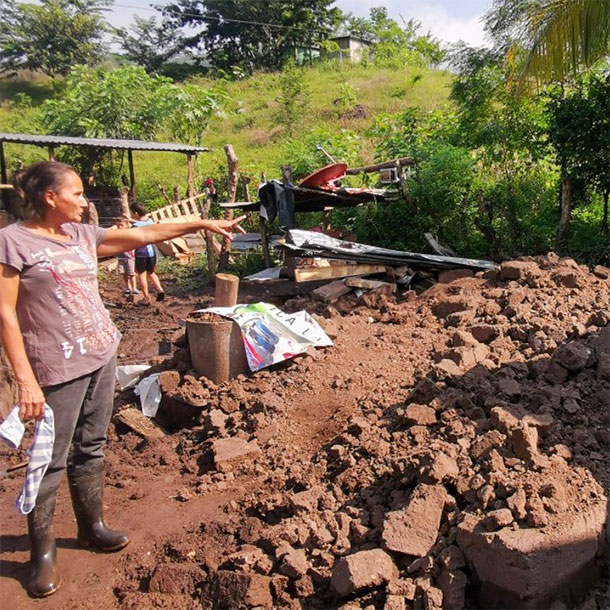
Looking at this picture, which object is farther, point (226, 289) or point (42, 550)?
point (226, 289)

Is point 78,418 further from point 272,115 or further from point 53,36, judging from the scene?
point 53,36

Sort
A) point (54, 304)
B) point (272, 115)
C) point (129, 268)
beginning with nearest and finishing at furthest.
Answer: point (54, 304), point (129, 268), point (272, 115)

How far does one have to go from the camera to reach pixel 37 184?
8.44 feet

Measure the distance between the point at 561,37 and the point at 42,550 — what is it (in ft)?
25.8

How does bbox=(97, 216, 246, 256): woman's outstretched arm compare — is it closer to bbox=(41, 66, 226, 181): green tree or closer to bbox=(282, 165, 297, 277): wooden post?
bbox=(282, 165, 297, 277): wooden post

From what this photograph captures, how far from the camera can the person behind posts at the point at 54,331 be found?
8.03ft

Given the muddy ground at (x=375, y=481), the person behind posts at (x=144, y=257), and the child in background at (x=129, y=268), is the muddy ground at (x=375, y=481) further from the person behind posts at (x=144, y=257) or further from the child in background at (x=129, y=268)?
the child in background at (x=129, y=268)

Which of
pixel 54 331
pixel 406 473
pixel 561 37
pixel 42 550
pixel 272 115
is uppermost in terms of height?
pixel 272 115

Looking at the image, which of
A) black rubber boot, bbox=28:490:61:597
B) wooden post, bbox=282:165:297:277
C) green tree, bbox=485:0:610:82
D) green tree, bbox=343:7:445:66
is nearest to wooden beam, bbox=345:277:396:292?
wooden post, bbox=282:165:297:277

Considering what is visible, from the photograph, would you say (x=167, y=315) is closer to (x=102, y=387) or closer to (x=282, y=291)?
(x=282, y=291)

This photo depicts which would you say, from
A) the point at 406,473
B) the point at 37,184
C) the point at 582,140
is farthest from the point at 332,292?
the point at 37,184

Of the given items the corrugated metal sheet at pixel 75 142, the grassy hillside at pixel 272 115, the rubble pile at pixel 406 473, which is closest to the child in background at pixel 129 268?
the rubble pile at pixel 406 473

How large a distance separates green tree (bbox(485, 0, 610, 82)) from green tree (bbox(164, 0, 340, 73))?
91.5 ft

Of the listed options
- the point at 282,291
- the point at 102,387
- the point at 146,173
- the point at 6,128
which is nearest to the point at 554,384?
the point at 102,387
